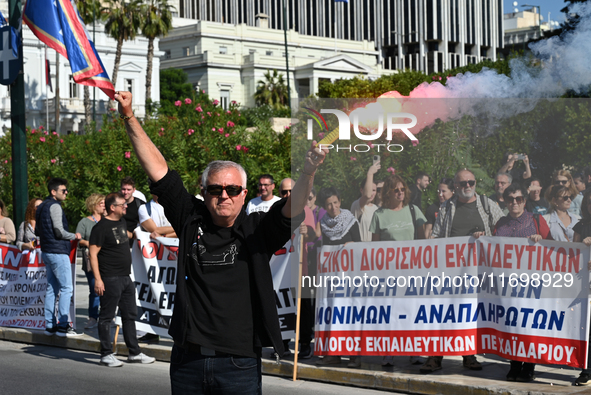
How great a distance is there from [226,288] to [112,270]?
14.8ft

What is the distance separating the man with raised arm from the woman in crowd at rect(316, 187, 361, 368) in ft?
12.0

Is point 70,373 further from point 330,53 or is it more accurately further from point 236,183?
point 330,53

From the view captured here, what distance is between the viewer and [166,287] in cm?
847

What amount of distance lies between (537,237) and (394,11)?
396ft

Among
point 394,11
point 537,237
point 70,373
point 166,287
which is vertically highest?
point 394,11

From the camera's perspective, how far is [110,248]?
784 centimetres

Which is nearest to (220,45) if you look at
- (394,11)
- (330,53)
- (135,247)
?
(330,53)

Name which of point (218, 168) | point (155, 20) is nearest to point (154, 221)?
point (218, 168)

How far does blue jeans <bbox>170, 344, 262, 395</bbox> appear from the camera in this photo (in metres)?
3.50

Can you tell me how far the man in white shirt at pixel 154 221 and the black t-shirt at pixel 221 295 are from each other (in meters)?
5.20

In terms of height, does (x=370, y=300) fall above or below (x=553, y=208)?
below

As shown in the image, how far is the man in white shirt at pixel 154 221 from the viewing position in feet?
28.9

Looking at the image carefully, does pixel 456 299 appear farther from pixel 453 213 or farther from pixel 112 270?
pixel 112 270

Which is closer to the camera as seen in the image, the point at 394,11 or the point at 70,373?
the point at 70,373
